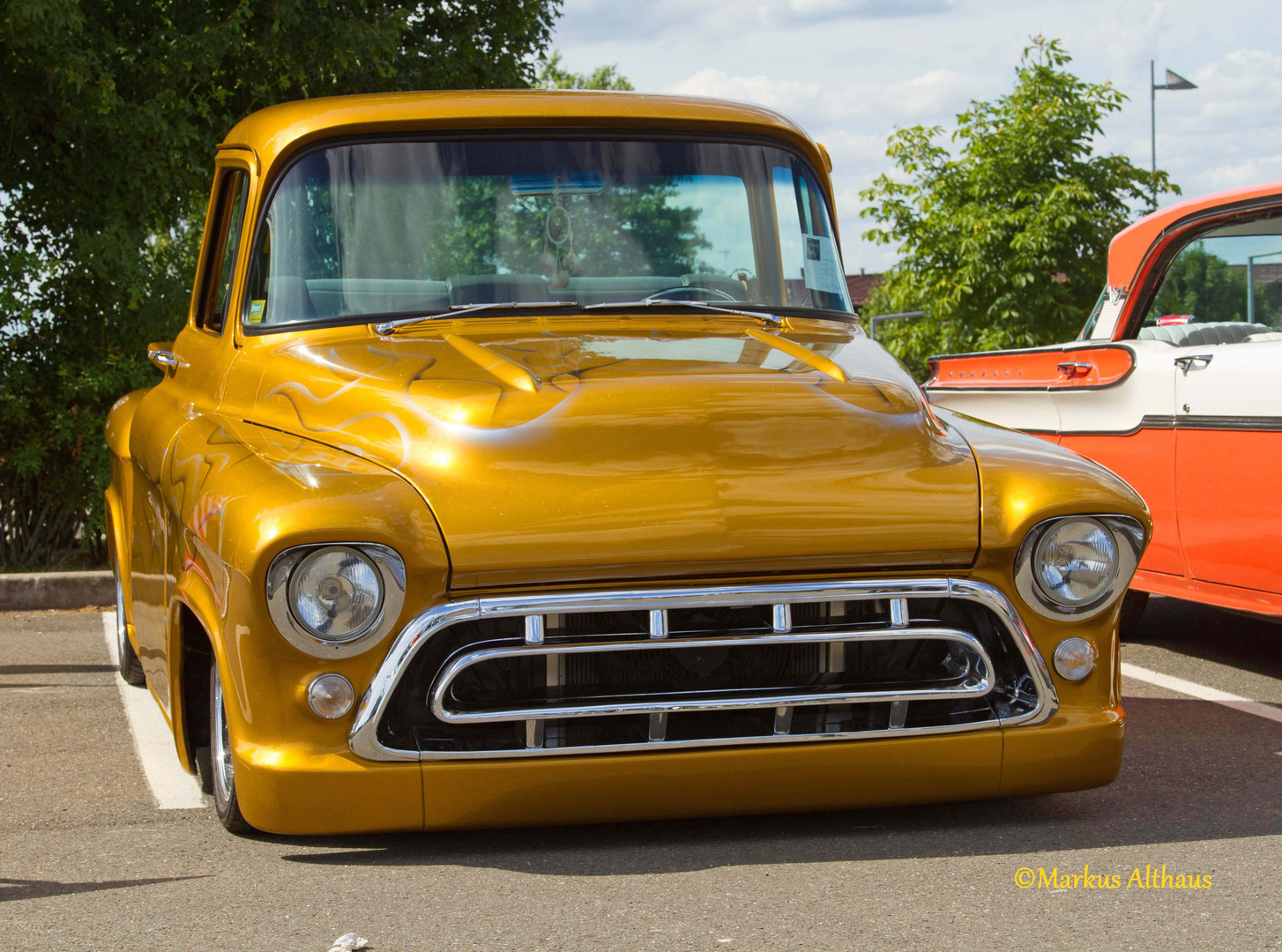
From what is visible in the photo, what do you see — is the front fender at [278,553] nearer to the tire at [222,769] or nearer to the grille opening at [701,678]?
the grille opening at [701,678]

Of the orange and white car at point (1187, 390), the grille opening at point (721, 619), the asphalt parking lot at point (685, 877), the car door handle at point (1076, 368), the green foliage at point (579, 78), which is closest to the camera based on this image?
the asphalt parking lot at point (685, 877)

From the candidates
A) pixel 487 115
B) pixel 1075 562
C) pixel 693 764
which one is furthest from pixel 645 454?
pixel 487 115

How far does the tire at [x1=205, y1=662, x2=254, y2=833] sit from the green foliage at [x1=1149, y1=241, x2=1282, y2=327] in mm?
4622

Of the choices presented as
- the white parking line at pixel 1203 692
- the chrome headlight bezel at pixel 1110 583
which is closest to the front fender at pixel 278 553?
the chrome headlight bezel at pixel 1110 583

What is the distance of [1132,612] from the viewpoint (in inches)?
271

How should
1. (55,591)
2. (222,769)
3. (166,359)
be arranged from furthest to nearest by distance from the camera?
(55,591) → (166,359) → (222,769)

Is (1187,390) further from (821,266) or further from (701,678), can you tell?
(701,678)

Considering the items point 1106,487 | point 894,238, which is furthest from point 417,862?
point 894,238

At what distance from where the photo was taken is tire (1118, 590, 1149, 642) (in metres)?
6.80

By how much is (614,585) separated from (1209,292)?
4296 mm

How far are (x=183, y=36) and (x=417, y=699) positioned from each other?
23.9ft

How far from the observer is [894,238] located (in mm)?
20250

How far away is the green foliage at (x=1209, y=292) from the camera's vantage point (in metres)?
6.36

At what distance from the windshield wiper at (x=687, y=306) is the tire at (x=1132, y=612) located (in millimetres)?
2909
